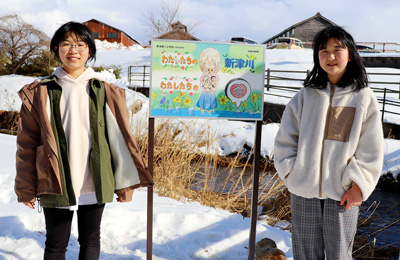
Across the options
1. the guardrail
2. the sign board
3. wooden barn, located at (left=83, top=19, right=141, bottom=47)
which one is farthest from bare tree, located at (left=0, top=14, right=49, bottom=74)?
wooden barn, located at (left=83, top=19, right=141, bottom=47)

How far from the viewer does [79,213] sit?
5.99 feet

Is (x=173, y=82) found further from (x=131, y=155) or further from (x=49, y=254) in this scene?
(x=49, y=254)

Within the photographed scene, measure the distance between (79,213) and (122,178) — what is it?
269 millimetres

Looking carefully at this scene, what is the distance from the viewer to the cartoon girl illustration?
7.44ft

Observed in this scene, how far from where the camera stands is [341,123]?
1782mm

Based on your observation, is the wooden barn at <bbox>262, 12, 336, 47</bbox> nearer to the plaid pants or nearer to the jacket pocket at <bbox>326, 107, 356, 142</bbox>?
the jacket pocket at <bbox>326, 107, 356, 142</bbox>

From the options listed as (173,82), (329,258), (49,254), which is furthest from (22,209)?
(329,258)

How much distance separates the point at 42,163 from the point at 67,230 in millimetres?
368

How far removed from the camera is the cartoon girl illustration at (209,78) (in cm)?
227

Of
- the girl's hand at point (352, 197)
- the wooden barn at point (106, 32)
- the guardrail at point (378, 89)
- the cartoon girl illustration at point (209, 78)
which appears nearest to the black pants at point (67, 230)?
the cartoon girl illustration at point (209, 78)

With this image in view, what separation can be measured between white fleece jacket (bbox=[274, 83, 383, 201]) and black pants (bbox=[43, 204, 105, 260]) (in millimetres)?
985

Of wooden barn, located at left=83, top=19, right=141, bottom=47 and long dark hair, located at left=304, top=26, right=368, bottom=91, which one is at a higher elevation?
wooden barn, located at left=83, top=19, right=141, bottom=47

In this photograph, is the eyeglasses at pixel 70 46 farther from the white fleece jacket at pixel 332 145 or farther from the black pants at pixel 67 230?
the white fleece jacket at pixel 332 145

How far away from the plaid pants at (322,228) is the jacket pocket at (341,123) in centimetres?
32
